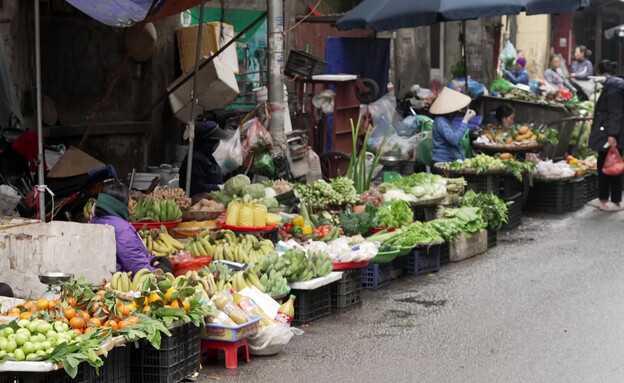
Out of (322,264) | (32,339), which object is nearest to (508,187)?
(322,264)

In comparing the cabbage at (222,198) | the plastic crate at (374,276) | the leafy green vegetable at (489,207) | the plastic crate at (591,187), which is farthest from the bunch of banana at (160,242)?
the plastic crate at (591,187)

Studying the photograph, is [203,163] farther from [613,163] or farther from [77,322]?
[613,163]

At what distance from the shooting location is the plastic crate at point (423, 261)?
11.6 meters

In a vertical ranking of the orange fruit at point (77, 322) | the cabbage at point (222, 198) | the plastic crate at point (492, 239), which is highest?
the cabbage at point (222, 198)

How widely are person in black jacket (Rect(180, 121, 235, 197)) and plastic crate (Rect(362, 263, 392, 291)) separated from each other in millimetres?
2285

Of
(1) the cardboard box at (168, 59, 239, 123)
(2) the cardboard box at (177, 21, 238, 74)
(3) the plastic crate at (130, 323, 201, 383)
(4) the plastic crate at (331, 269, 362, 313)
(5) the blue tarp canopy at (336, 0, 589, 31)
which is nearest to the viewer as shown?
(3) the plastic crate at (130, 323, 201, 383)

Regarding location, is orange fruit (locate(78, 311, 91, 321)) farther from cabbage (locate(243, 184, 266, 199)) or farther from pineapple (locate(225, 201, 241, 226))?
cabbage (locate(243, 184, 266, 199))

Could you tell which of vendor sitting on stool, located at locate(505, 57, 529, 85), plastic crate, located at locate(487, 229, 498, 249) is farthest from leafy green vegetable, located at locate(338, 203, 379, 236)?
vendor sitting on stool, located at locate(505, 57, 529, 85)

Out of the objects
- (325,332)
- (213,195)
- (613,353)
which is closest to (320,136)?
(213,195)

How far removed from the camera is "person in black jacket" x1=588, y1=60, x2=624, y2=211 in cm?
1602

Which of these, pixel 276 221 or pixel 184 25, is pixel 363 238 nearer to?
pixel 276 221

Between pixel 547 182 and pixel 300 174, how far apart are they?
170 inches

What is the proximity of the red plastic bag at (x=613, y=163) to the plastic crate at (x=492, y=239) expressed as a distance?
358cm

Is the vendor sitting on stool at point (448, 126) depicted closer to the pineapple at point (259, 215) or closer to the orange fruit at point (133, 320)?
the pineapple at point (259, 215)
